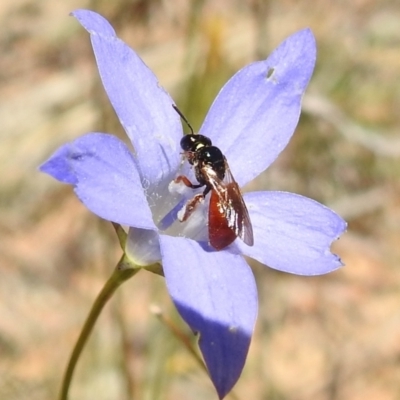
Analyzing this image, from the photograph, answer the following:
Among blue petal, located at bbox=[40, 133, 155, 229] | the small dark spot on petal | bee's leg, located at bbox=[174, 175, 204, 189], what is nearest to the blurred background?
bee's leg, located at bbox=[174, 175, 204, 189]

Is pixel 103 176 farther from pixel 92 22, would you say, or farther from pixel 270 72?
pixel 270 72

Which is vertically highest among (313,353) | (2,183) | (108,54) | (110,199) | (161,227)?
(108,54)

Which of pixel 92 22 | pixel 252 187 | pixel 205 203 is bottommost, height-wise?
pixel 252 187

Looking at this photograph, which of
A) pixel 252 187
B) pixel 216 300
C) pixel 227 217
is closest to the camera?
pixel 216 300

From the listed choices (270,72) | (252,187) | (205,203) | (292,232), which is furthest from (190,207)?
(252,187)

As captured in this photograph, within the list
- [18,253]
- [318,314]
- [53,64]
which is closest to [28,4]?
[53,64]

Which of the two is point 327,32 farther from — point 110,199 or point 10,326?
point 110,199

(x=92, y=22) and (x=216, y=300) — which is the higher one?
(x=92, y=22)
